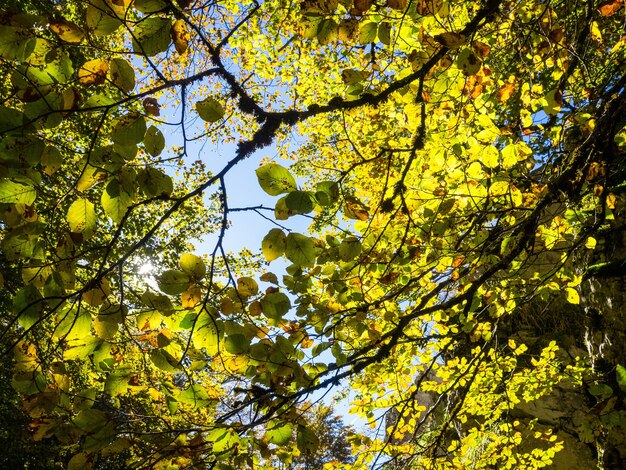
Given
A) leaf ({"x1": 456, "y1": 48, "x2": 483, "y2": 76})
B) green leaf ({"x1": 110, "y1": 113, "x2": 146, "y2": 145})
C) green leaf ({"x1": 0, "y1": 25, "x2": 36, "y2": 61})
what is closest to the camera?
green leaf ({"x1": 0, "y1": 25, "x2": 36, "y2": 61})

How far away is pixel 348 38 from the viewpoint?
1.83 meters

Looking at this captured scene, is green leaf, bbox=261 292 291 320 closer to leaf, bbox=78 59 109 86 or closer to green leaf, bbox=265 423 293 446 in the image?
green leaf, bbox=265 423 293 446

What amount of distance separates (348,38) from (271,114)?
59cm

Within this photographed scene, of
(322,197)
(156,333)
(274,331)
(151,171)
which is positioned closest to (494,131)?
(322,197)

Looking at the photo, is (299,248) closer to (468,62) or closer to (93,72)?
(93,72)

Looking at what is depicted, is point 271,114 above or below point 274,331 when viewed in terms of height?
above

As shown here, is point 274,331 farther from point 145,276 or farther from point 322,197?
point 145,276

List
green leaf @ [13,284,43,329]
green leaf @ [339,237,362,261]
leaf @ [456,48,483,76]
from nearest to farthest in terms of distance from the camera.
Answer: green leaf @ [13,284,43,329]
leaf @ [456,48,483,76]
green leaf @ [339,237,362,261]

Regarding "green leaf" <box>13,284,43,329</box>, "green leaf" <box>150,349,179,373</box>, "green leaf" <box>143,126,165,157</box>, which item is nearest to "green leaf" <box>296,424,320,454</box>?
"green leaf" <box>150,349,179,373</box>

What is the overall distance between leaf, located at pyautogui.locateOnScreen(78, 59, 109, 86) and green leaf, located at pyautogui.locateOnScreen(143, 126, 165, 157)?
8.9 inches

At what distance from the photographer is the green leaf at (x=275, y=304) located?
5.22 ft

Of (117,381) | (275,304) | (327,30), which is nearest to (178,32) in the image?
(327,30)

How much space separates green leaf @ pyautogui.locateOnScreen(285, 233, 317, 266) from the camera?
1.54 meters

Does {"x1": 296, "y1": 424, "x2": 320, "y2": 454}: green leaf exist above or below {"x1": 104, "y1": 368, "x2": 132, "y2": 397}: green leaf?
below
